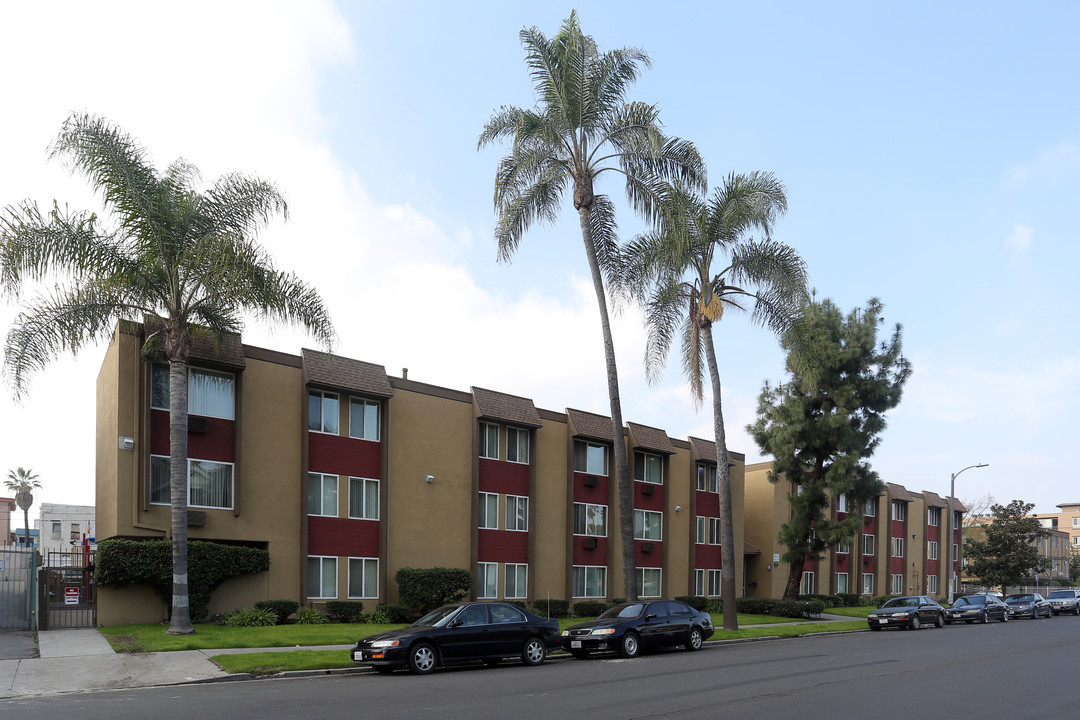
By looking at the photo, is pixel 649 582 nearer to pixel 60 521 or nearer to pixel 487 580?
pixel 487 580

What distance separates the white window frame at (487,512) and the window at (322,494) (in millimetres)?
6059

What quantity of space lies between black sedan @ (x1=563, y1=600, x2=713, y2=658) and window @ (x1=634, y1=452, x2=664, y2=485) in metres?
17.3

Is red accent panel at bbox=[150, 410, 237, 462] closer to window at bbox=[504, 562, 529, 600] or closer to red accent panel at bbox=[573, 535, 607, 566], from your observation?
window at bbox=[504, 562, 529, 600]

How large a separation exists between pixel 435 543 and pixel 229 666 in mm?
15797

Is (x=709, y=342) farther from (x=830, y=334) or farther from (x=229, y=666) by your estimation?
(x=229, y=666)

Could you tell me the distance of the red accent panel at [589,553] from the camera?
38688 mm

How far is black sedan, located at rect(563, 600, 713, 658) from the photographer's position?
853 inches

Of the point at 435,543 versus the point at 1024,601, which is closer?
the point at 435,543

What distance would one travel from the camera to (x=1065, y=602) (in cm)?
5194

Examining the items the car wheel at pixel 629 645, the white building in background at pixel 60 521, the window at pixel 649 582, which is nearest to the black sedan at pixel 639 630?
the car wheel at pixel 629 645

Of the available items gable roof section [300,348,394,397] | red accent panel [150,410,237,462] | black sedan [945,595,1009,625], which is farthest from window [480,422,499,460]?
black sedan [945,595,1009,625]

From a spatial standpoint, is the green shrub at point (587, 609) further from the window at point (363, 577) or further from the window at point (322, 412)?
the window at point (322, 412)

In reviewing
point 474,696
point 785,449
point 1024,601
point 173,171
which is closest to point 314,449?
point 173,171

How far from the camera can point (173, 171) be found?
24734 millimetres
